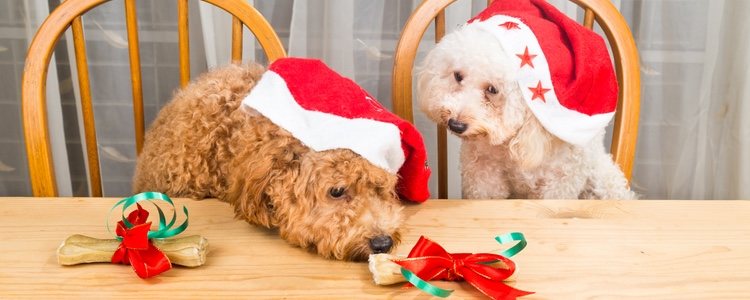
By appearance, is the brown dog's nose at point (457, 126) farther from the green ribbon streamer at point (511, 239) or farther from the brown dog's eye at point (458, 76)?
the green ribbon streamer at point (511, 239)

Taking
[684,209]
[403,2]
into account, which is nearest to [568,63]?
[684,209]

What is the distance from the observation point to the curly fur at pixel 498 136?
1031 mm

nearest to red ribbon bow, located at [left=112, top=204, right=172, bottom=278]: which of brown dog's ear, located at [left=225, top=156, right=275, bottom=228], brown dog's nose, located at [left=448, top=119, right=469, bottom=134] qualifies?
brown dog's ear, located at [left=225, top=156, right=275, bottom=228]

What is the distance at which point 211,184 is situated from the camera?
3.31 feet

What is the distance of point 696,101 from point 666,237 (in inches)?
34.1

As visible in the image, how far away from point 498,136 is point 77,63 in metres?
0.77

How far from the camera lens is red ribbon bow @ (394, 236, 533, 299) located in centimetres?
70

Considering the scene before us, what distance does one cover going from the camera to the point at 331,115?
32.4 inches

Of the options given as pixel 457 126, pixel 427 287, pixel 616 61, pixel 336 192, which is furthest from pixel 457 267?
pixel 616 61

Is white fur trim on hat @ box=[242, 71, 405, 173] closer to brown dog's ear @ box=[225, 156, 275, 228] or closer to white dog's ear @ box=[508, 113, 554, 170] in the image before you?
brown dog's ear @ box=[225, 156, 275, 228]

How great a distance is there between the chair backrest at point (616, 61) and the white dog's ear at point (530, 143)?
195mm

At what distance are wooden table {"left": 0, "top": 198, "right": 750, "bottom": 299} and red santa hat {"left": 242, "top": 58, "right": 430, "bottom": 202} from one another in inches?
4.8

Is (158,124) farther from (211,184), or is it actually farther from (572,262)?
(572,262)

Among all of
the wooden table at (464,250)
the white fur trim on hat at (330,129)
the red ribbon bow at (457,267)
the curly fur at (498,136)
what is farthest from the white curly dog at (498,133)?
the red ribbon bow at (457,267)
